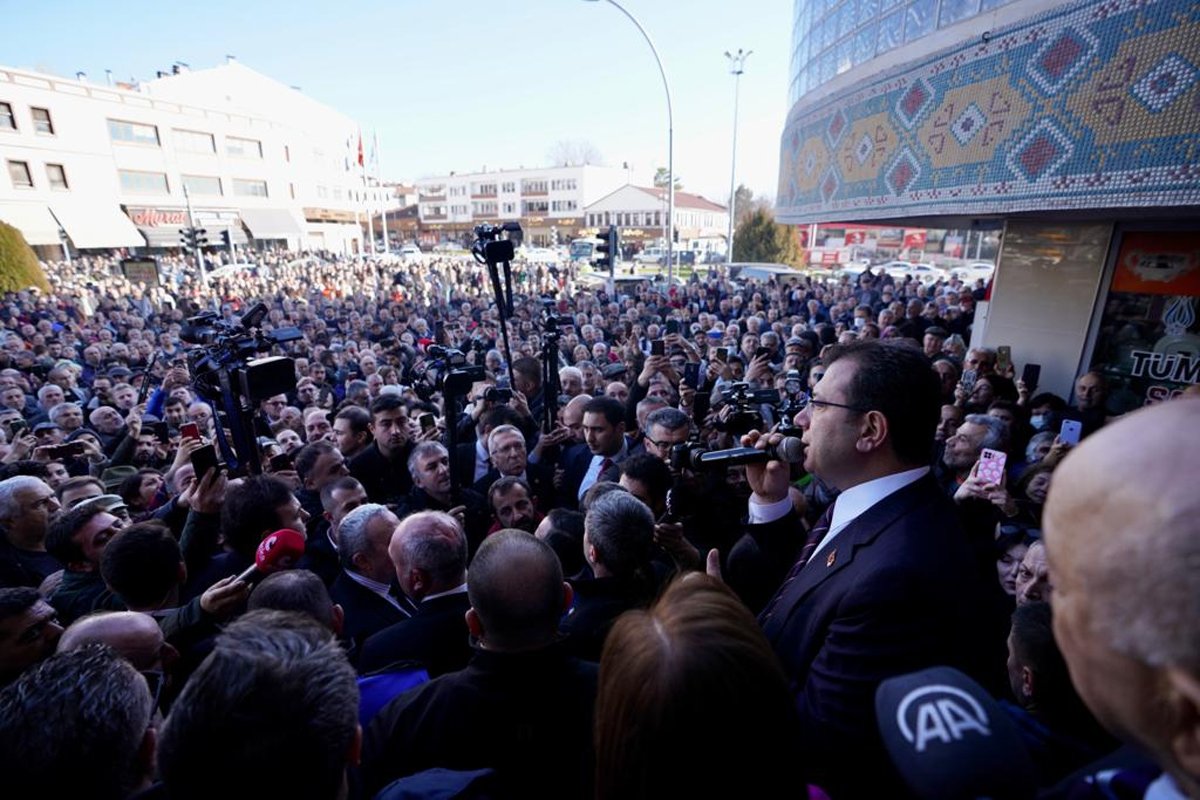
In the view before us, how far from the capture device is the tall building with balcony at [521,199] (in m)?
62.8

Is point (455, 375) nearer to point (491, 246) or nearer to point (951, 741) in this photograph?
point (491, 246)

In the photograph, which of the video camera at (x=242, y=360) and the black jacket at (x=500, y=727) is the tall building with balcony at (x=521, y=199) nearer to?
the video camera at (x=242, y=360)

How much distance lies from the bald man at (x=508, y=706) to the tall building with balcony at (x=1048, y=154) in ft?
19.8

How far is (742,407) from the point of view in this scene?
3422 millimetres

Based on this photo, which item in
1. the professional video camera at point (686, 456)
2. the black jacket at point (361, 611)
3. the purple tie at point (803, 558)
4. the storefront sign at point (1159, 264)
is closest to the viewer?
the purple tie at point (803, 558)

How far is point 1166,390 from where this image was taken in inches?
259

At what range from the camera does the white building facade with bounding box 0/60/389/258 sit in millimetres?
28656

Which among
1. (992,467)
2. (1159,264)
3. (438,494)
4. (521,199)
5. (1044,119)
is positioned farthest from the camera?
(521,199)

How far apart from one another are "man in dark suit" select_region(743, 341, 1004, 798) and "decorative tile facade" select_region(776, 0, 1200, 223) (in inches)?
184

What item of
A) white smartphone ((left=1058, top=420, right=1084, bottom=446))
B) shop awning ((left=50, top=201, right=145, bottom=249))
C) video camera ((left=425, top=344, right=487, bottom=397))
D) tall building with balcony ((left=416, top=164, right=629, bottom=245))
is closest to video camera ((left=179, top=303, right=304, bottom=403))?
video camera ((left=425, top=344, right=487, bottom=397))

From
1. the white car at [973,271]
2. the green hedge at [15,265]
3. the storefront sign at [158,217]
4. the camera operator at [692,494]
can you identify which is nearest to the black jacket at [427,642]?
the camera operator at [692,494]

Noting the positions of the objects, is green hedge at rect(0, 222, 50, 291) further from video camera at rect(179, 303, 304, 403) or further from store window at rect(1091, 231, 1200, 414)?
store window at rect(1091, 231, 1200, 414)

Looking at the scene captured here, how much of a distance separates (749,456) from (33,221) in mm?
39733

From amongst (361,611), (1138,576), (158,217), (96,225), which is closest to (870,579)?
(1138,576)
